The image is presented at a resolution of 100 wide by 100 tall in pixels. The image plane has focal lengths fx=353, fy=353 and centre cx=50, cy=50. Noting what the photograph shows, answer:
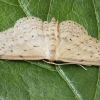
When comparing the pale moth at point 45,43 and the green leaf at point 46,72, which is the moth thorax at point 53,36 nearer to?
the pale moth at point 45,43

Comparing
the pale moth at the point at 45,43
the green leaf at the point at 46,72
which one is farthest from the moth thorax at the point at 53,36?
the green leaf at the point at 46,72

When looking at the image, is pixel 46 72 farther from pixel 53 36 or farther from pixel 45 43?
pixel 53 36

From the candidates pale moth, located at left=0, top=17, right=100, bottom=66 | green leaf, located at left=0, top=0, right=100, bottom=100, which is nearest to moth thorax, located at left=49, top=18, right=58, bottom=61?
pale moth, located at left=0, top=17, right=100, bottom=66

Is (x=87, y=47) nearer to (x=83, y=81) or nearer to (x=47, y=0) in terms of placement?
(x=83, y=81)

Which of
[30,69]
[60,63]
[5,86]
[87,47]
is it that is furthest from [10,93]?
[87,47]

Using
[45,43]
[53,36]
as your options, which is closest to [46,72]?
[45,43]
